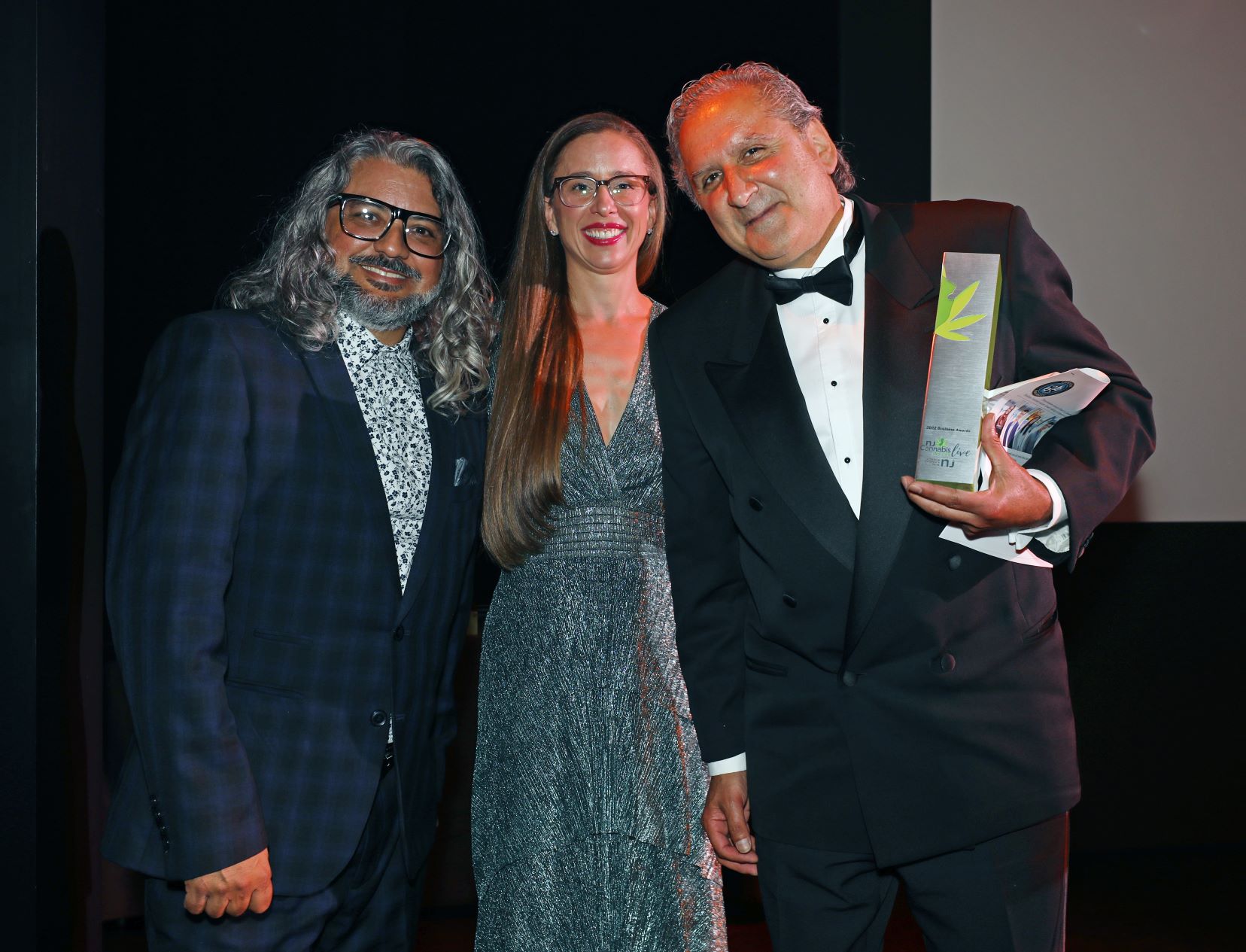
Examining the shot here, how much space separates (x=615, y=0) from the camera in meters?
4.27

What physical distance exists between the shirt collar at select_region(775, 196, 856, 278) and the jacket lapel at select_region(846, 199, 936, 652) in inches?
6.3

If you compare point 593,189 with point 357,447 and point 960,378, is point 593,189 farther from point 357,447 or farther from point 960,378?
point 960,378

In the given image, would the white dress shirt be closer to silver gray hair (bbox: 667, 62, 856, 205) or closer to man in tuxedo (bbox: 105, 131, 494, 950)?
silver gray hair (bbox: 667, 62, 856, 205)

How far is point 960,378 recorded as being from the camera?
1.56 m

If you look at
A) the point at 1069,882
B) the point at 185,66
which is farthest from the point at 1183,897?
the point at 185,66

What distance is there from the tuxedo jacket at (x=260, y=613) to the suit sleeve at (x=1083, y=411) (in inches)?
44.9

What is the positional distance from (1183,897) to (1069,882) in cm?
38

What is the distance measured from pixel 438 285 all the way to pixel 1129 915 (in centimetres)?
326

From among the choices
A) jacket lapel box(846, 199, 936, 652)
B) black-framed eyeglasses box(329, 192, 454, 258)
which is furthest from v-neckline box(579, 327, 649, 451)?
jacket lapel box(846, 199, 936, 652)

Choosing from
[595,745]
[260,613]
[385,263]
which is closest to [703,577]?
[595,745]

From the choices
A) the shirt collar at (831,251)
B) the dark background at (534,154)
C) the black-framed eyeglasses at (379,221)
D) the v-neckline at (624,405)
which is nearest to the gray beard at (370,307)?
the black-framed eyeglasses at (379,221)

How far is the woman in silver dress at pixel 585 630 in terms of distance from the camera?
228 cm

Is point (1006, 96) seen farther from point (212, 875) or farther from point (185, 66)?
point (212, 875)

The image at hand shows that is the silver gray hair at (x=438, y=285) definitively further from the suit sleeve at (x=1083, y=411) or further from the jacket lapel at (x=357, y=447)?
the suit sleeve at (x=1083, y=411)
